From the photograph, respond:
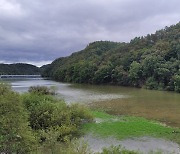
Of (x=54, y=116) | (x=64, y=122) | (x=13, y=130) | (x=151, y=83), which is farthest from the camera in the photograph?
(x=151, y=83)

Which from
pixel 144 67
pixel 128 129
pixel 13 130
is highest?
pixel 144 67

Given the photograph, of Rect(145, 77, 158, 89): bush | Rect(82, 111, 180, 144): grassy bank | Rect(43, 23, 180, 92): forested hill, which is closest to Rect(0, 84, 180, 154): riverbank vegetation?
Rect(82, 111, 180, 144): grassy bank

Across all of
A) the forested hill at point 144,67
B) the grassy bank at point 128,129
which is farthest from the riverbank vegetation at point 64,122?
the forested hill at point 144,67

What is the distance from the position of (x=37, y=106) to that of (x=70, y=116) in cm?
302

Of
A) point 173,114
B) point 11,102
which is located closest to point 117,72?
point 173,114

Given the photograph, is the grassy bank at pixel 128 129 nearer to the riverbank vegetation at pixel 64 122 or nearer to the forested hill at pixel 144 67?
Result: the riverbank vegetation at pixel 64 122

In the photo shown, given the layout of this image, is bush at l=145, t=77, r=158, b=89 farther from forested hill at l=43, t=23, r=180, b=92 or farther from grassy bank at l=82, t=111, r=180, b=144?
grassy bank at l=82, t=111, r=180, b=144

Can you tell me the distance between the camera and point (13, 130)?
13.1 m

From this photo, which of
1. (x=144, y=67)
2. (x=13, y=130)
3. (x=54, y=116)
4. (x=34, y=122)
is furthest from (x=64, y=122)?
(x=144, y=67)

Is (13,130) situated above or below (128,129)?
above

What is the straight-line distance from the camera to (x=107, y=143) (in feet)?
66.3

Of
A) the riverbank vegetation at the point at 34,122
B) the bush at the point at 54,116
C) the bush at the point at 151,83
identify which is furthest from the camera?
the bush at the point at 151,83

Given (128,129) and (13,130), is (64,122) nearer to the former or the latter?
(128,129)

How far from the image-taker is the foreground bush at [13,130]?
38.9 feet
